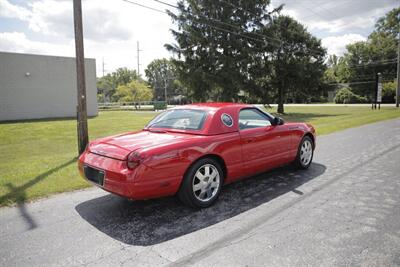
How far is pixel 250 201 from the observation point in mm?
4320

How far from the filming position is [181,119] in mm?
4762

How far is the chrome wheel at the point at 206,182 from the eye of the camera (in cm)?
404

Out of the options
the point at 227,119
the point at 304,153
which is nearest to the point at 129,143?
the point at 227,119

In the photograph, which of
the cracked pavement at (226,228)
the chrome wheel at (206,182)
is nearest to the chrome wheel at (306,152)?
the cracked pavement at (226,228)

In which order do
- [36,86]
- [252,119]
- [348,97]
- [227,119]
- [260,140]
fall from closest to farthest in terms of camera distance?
1. [227,119]
2. [260,140]
3. [252,119]
4. [36,86]
5. [348,97]

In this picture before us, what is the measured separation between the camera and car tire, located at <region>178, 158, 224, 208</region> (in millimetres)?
3896

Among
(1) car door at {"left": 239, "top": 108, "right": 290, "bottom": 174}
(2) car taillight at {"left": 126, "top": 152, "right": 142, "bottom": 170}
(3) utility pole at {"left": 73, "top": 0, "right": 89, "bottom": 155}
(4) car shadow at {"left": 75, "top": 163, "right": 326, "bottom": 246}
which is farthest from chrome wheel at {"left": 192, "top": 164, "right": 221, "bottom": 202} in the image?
(3) utility pole at {"left": 73, "top": 0, "right": 89, "bottom": 155}

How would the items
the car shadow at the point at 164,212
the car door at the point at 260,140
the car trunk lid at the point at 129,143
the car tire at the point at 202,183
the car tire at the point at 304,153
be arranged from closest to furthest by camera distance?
the car shadow at the point at 164,212
the car trunk lid at the point at 129,143
the car tire at the point at 202,183
the car door at the point at 260,140
the car tire at the point at 304,153

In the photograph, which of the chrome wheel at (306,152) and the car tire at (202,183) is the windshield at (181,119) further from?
the chrome wheel at (306,152)

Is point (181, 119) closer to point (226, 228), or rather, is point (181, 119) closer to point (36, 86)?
point (226, 228)

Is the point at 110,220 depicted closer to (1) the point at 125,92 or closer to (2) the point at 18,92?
(2) the point at 18,92

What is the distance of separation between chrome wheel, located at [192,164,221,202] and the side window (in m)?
0.95

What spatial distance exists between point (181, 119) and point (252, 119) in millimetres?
1275

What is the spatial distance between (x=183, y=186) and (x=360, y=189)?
117 inches
